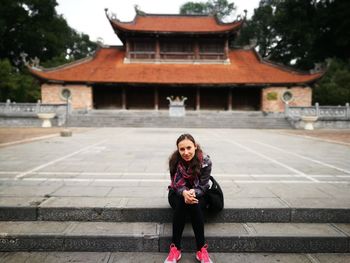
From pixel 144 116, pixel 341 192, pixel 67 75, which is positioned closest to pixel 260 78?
pixel 144 116

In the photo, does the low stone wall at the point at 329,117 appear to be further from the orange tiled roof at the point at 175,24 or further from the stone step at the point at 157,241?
the stone step at the point at 157,241

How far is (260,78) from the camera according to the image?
23047 mm

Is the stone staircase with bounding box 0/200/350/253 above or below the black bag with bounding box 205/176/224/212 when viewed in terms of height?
below

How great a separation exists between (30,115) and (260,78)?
58.0 feet

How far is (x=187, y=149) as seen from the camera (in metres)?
2.71

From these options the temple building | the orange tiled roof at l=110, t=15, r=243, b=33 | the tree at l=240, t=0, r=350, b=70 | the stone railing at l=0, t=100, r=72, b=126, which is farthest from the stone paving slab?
the tree at l=240, t=0, r=350, b=70

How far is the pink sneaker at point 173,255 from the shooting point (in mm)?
2478

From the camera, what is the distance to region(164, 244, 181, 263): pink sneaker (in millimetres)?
2478

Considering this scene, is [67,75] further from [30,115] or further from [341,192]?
[341,192]

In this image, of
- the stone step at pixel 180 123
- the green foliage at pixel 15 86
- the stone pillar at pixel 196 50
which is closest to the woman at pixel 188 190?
the stone step at pixel 180 123

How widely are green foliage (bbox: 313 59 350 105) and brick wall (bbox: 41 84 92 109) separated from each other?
71.8 feet

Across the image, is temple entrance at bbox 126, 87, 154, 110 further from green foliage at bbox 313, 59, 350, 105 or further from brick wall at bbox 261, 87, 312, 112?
green foliage at bbox 313, 59, 350, 105

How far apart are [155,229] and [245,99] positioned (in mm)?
23582

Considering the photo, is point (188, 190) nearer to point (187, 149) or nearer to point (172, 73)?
point (187, 149)
